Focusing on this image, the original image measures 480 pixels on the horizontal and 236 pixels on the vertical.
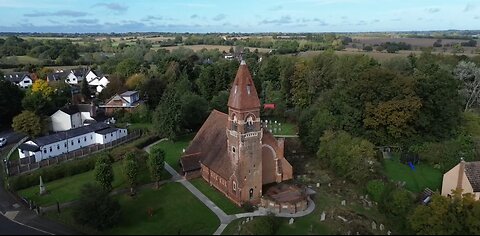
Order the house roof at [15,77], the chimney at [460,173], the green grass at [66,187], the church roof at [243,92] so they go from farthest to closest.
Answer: the house roof at [15,77] → the green grass at [66,187] → the chimney at [460,173] → the church roof at [243,92]

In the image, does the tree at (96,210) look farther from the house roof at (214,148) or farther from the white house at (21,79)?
the white house at (21,79)

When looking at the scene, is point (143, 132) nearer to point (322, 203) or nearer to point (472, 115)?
point (322, 203)

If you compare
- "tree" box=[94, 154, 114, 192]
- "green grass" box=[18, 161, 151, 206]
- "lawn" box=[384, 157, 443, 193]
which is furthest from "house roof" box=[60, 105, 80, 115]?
"lawn" box=[384, 157, 443, 193]

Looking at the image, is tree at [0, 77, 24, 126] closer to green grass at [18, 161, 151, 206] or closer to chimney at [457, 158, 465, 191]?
green grass at [18, 161, 151, 206]

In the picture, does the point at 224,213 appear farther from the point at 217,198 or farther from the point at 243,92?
the point at 243,92

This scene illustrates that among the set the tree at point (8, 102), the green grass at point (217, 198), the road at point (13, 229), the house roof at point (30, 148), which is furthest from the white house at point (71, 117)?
the road at point (13, 229)

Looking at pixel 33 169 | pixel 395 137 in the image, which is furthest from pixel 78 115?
pixel 395 137
